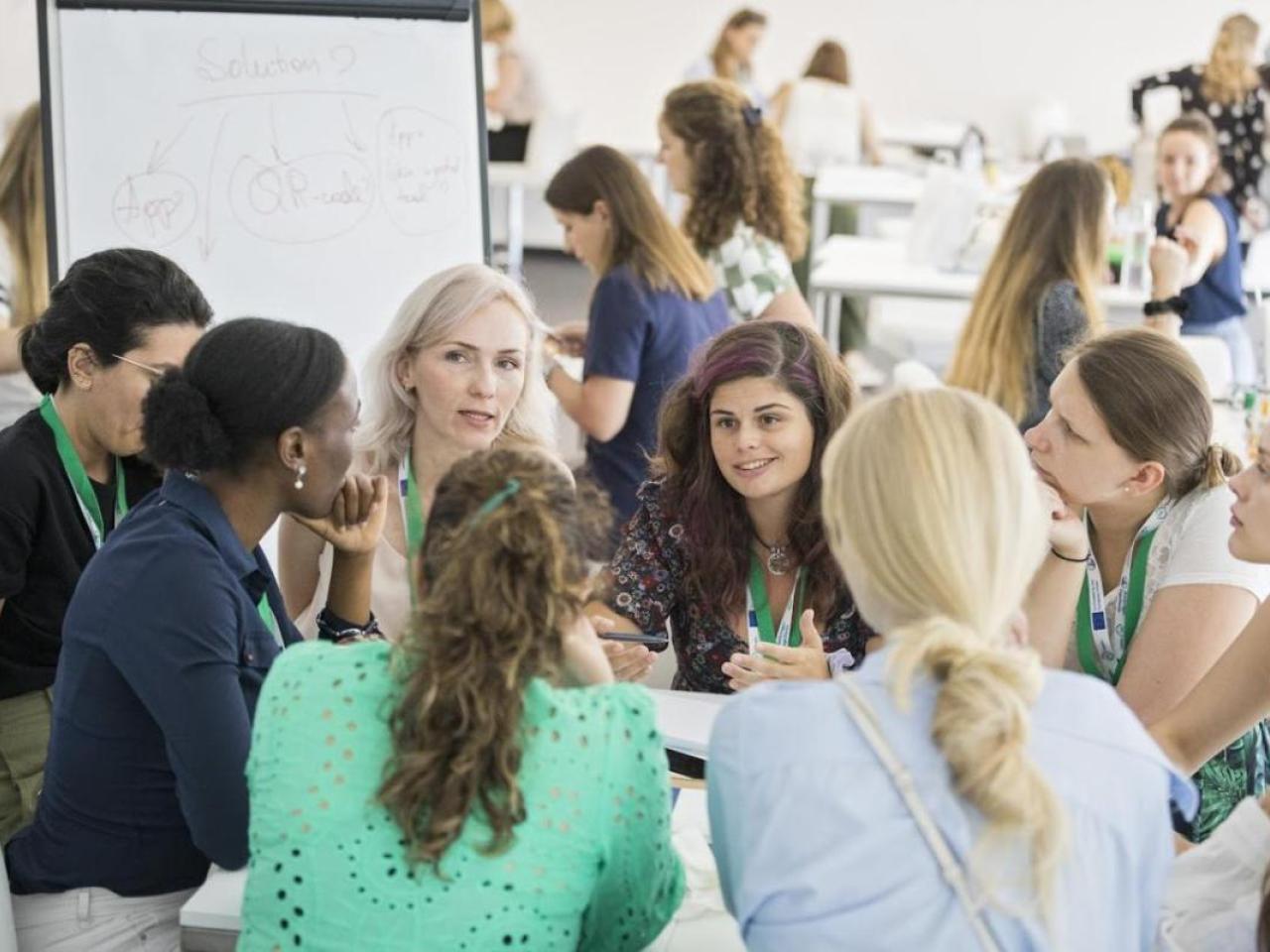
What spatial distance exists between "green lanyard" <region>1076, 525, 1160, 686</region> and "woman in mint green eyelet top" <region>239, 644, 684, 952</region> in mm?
1103

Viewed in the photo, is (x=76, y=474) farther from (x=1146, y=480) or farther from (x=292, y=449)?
(x=1146, y=480)

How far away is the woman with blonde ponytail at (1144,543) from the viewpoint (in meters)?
2.18

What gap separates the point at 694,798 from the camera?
6.61 feet

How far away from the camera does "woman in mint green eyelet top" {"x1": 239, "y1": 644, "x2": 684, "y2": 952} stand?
1.40 m

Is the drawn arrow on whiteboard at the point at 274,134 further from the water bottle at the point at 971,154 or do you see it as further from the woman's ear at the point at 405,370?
the water bottle at the point at 971,154

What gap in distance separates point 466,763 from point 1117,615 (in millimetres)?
1321

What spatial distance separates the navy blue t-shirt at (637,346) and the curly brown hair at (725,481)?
3.79 ft

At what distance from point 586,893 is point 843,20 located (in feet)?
32.7

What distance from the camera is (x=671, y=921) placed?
1.70 m

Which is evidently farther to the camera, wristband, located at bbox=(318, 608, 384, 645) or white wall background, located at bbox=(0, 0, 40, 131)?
white wall background, located at bbox=(0, 0, 40, 131)

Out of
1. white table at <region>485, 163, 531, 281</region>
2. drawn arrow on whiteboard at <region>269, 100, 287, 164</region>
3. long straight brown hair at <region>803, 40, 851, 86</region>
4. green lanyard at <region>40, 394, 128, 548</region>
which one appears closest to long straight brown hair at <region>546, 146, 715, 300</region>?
drawn arrow on whiteboard at <region>269, 100, 287, 164</region>

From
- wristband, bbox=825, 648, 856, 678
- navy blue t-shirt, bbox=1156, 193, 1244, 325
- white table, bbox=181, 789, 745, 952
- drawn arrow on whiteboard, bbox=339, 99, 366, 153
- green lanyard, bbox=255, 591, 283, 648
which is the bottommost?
white table, bbox=181, 789, 745, 952

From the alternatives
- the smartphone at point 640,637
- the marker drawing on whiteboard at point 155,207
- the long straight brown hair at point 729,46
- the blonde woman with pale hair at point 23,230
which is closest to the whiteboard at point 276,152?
the marker drawing on whiteboard at point 155,207

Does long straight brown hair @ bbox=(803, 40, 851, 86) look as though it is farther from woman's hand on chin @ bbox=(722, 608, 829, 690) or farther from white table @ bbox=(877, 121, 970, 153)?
woman's hand on chin @ bbox=(722, 608, 829, 690)
